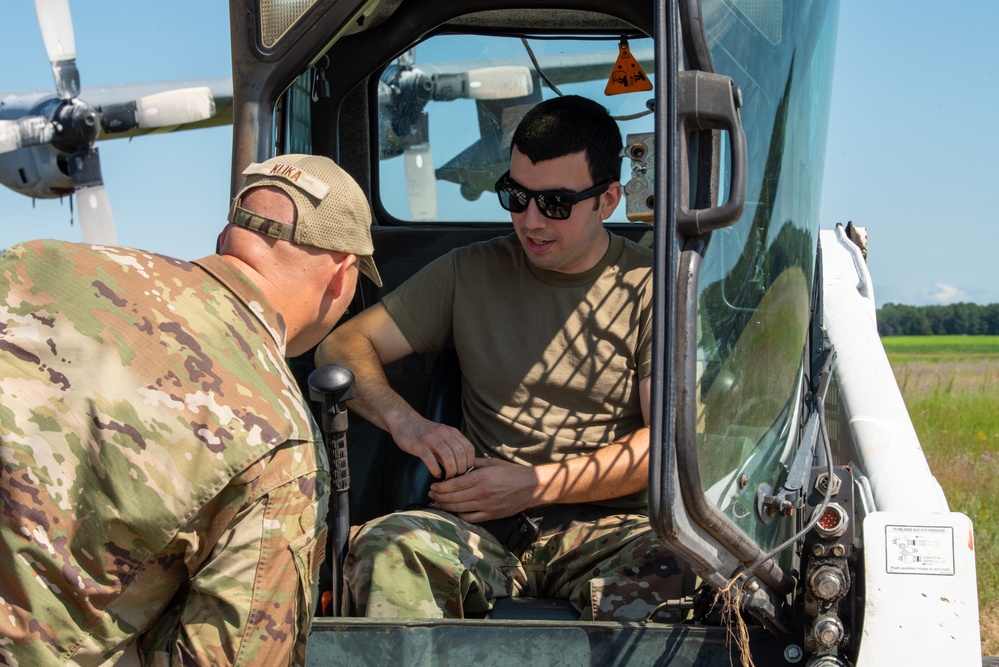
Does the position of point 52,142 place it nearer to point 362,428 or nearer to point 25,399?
point 362,428

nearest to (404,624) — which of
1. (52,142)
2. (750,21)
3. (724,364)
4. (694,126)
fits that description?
(724,364)

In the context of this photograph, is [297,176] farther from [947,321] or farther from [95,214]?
[947,321]

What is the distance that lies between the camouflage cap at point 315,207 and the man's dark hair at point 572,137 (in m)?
0.96

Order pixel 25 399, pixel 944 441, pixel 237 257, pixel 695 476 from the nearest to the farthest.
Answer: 1. pixel 25 399
2. pixel 695 476
3. pixel 237 257
4. pixel 944 441

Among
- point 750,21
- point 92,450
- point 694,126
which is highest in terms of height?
point 750,21

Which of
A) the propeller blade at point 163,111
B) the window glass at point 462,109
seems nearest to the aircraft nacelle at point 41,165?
the propeller blade at point 163,111

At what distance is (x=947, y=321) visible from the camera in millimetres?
33875

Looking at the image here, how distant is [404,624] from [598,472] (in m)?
0.78

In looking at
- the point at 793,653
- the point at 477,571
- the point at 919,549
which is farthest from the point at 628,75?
the point at 793,653

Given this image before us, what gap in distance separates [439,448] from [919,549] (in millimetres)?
1219

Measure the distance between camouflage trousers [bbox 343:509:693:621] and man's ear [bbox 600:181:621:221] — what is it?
2.86 feet

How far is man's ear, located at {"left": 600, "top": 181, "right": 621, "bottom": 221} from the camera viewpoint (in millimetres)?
2980

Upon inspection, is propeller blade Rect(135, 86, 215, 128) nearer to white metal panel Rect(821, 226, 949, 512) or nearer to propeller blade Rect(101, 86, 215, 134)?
propeller blade Rect(101, 86, 215, 134)

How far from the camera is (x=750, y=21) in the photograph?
219 centimetres
